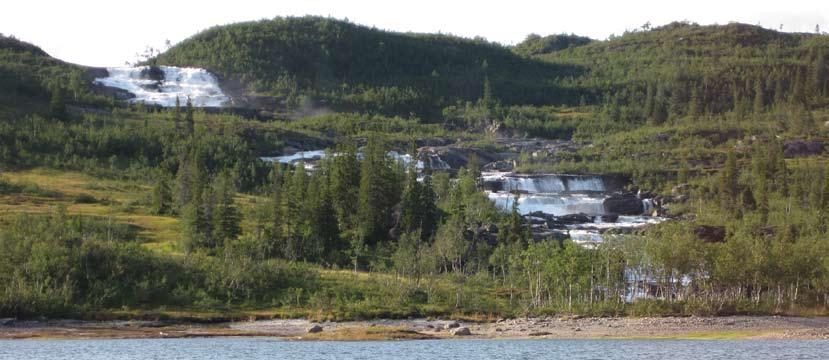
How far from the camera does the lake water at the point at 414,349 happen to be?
6638 cm

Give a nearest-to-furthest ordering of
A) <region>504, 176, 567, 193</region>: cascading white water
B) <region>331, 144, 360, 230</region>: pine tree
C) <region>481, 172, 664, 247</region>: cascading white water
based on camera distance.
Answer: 1. <region>331, 144, 360, 230</region>: pine tree
2. <region>481, 172, 664, 247</region>: cascading white water
3. <region>504, 176, 567, 193</region>: cascading white water

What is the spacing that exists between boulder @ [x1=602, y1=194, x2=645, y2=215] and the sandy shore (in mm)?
84220

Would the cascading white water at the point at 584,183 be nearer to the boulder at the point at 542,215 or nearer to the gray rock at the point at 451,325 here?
the boulder at the point at 542,215

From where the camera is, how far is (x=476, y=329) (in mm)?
88875

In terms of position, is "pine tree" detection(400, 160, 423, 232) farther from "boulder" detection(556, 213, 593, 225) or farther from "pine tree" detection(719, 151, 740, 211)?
"pine tree" detection(719, 151, 740, 211)

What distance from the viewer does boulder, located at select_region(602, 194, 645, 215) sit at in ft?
583

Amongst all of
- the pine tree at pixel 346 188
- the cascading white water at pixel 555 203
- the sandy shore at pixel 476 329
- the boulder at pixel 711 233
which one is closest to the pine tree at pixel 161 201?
the pine tree at pixel 346 188

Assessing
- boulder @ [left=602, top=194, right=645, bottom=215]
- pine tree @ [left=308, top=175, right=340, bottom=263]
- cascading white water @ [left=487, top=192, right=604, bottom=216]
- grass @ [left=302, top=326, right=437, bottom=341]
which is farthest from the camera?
boulder @ [left=602, top=194, right=645, bottom=215]

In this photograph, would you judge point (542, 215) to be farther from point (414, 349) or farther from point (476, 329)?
point (414, 349)

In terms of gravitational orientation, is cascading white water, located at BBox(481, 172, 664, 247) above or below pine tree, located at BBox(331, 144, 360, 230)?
below

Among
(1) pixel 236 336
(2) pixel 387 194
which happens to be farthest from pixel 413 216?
(1) pixel 236 336

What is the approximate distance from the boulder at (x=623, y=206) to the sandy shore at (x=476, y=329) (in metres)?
84.2

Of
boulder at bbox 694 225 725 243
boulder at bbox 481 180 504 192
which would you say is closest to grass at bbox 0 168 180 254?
boulder at bbox 481 180 504 192

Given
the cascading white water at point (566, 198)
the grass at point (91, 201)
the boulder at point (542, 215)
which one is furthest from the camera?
the boulder at point (542, 215)
